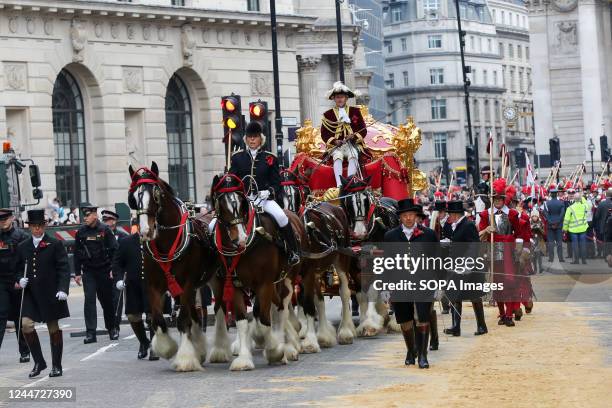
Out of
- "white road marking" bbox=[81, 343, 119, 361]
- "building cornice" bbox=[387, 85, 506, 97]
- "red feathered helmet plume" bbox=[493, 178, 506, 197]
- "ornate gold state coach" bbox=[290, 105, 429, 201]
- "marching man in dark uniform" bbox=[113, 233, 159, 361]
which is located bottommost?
"white road marking" bbox=[81, 343, 119, 361]

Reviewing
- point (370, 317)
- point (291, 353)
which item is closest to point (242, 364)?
point (291, 353)

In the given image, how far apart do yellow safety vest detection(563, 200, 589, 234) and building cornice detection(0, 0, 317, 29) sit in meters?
14.9

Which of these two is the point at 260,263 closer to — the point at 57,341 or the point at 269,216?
the point at 269,216

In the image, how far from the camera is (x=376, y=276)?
20656 mm

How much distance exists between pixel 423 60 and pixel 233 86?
114m

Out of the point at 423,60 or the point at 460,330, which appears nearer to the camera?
the point at 460,330

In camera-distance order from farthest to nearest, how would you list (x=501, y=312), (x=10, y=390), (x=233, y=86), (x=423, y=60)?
(x=423, y=60)
(x=233, y=86)
(x=501, y=312)
(x=10, y=390)

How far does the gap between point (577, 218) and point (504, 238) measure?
1763cm

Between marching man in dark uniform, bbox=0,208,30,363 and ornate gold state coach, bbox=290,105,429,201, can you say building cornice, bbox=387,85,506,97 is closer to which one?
ornate gold state coach, bbox=290,105,429,201

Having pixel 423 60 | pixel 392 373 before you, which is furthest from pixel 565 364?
pixel 423 60

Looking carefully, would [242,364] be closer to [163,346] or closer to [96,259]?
[163,346]

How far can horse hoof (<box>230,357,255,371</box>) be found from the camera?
19438 mm

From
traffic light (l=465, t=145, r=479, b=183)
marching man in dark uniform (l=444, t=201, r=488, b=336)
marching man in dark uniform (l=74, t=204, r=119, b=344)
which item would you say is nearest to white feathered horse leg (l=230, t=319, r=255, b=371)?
marching man in dark uniform (l=444, t=201, r=488, b=336)

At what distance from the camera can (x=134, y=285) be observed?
22.5 meters
